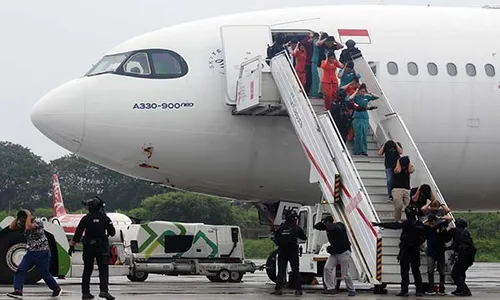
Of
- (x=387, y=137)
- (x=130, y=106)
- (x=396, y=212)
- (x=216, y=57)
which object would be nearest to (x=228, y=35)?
(x=216, y=57)

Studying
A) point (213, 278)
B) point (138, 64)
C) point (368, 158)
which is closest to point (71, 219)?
point (213, 278)

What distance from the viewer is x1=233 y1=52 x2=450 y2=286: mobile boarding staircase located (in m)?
17.5

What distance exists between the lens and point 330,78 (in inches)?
771

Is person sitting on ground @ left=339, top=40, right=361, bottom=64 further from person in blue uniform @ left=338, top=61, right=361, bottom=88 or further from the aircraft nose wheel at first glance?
the aircraft nose wheel

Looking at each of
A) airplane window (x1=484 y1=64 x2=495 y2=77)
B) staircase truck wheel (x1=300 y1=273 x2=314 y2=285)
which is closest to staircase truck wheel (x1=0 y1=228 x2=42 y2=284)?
staircase truck wheel (x1=300 y1=273 x2=314 y2=285)

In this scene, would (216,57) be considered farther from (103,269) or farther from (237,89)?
(103,269)

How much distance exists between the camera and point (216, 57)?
20.6 meters

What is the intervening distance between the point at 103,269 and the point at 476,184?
898cm

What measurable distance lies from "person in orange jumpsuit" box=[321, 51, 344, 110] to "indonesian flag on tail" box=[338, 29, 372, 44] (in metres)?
1.19

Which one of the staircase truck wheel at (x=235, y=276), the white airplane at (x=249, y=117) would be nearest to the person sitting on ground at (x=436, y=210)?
the white airplane at (x=249, y=117)

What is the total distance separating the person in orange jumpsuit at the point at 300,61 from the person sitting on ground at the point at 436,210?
3.75 m

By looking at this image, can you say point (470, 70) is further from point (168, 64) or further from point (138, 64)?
point (138, 64)

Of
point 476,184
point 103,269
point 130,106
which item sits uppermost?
point 130,106

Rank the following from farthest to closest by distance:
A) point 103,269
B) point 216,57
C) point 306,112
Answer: point 216,57
point 306,112
point 103,269
